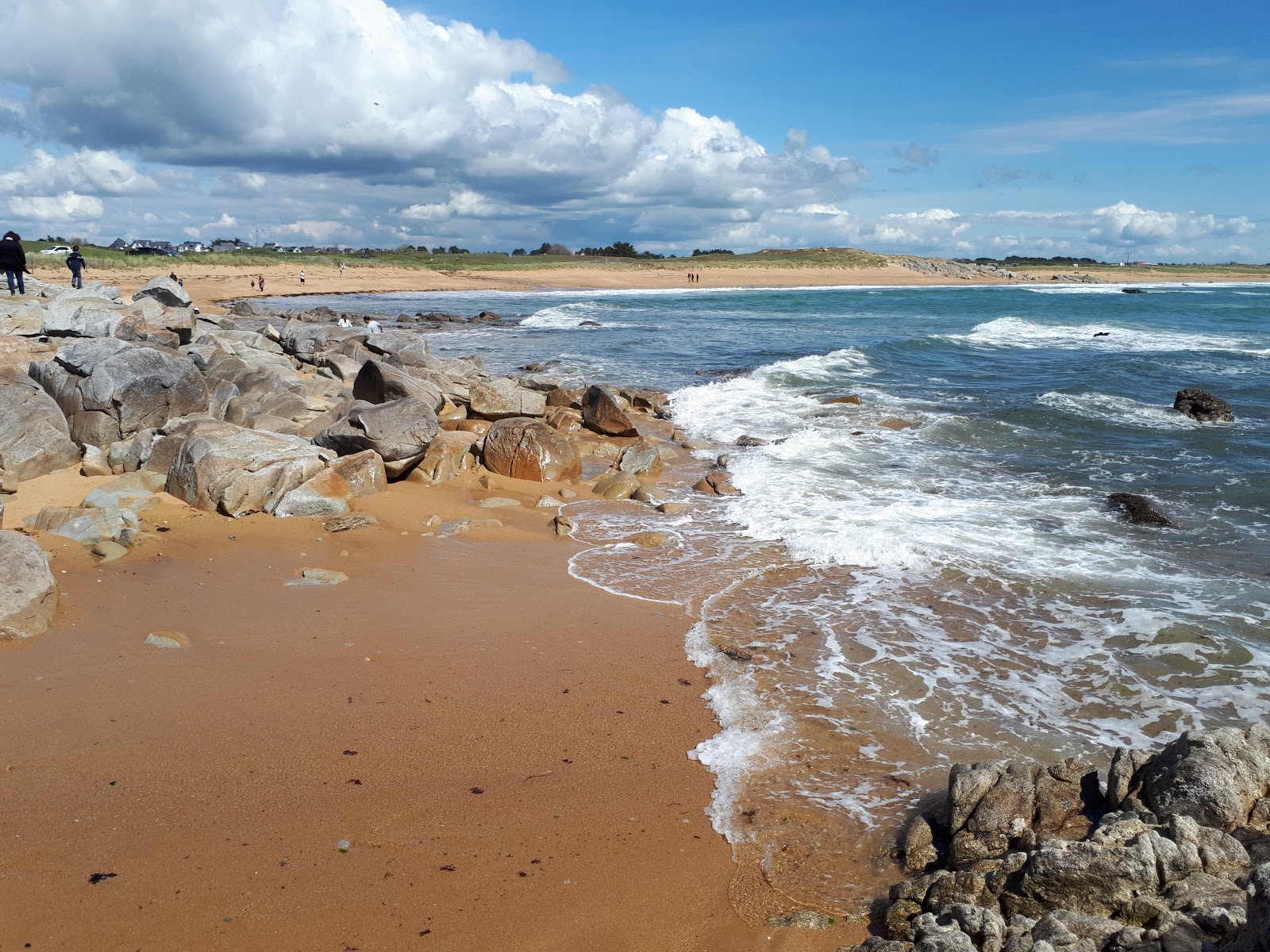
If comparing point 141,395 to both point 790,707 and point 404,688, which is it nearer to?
point 404,688

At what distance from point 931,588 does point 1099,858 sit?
165 inches

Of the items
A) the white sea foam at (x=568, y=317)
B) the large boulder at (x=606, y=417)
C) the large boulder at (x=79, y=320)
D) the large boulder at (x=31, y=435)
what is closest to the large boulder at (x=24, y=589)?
the large boulder at (x=31, y=435)

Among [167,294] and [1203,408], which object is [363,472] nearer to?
[1203,408]

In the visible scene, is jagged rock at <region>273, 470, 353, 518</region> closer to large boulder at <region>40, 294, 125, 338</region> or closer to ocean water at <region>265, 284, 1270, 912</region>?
ocean water at <region>265, 284, 1270, 912</region>

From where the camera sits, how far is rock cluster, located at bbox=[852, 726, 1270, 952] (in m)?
2.78

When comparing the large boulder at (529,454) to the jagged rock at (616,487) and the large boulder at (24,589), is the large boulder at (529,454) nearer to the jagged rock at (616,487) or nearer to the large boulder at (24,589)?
the jagged rock at (616,487)

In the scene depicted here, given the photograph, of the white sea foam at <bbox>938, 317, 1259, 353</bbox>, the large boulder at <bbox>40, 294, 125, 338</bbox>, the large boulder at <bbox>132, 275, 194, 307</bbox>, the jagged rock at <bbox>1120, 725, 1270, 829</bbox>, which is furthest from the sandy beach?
the jagged rock at <bbox>1120, 725, 1270, 829</bbox>

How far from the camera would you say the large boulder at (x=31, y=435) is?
8.59m

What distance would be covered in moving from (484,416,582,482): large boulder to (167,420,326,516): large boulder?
2289 mm

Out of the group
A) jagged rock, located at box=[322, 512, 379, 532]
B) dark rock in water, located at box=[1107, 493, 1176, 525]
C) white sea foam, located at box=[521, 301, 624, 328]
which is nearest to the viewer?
jagged rock, located at box=[322, 512, 379, 532]

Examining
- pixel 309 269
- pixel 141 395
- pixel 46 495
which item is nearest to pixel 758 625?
Result: pixel 46 495

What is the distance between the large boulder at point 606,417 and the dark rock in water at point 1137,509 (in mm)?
6490

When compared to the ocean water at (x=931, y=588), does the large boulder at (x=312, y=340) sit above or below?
above

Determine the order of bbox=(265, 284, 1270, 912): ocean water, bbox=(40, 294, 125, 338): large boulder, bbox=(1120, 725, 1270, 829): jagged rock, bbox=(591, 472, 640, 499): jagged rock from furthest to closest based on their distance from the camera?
bbox=(40, 294, 125, 338): large boulder < bbox=(591, 472, 640, 499): jagged rock < bbox=(265, 284, 1270, 912): ocean water < bbox=(1120, 725, 1270, 829): jagged rock
